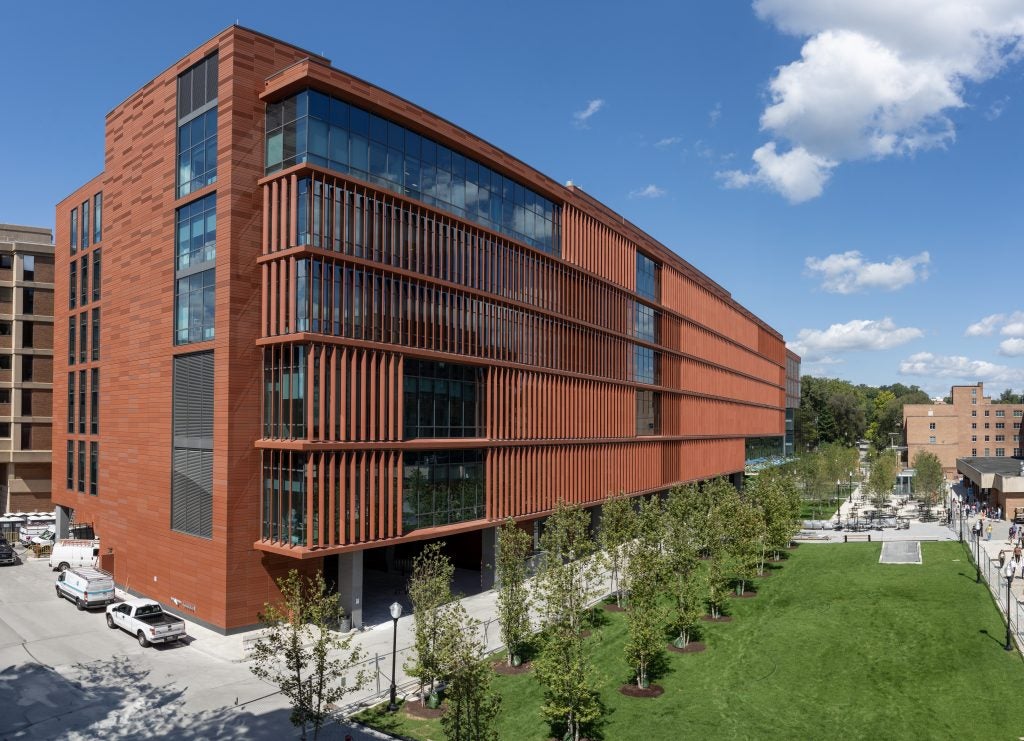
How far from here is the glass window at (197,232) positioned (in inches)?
1325

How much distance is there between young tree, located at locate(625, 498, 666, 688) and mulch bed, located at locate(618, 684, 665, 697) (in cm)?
23

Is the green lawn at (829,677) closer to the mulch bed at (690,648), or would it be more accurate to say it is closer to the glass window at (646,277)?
the mulch bed at (690,648)

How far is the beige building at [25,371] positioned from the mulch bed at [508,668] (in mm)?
51503

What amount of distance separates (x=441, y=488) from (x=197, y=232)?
17191 mm

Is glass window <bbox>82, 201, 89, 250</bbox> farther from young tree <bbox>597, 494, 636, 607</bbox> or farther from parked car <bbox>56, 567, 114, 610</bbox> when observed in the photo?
young tree <bbox>597, 494, 636, 607</bbox>

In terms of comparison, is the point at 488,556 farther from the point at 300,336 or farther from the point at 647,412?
the point at 647,412

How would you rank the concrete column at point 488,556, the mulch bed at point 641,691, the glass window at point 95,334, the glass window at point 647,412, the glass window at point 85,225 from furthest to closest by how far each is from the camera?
the glass window at point 647,412 < the glass window at point 85,225 < the glass window at point 95,334 < the concrete column at point 488,556 < the mulch bed at point 641,691

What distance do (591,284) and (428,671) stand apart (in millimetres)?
35576

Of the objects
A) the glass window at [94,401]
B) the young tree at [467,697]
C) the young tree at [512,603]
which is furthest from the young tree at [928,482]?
the glass window at [94,401]

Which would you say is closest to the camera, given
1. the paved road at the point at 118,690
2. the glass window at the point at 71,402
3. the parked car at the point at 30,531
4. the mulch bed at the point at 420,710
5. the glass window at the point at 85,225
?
the paved road at the point at 118,690

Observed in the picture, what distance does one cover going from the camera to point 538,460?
4534 cm

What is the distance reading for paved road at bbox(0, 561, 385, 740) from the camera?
2227 centimetres

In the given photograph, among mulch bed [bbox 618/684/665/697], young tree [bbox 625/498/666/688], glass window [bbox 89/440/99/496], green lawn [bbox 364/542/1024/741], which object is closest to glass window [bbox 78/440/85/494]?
glass window [bbox 89/440/99/496]

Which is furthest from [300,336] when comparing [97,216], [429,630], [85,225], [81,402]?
[85,225]
